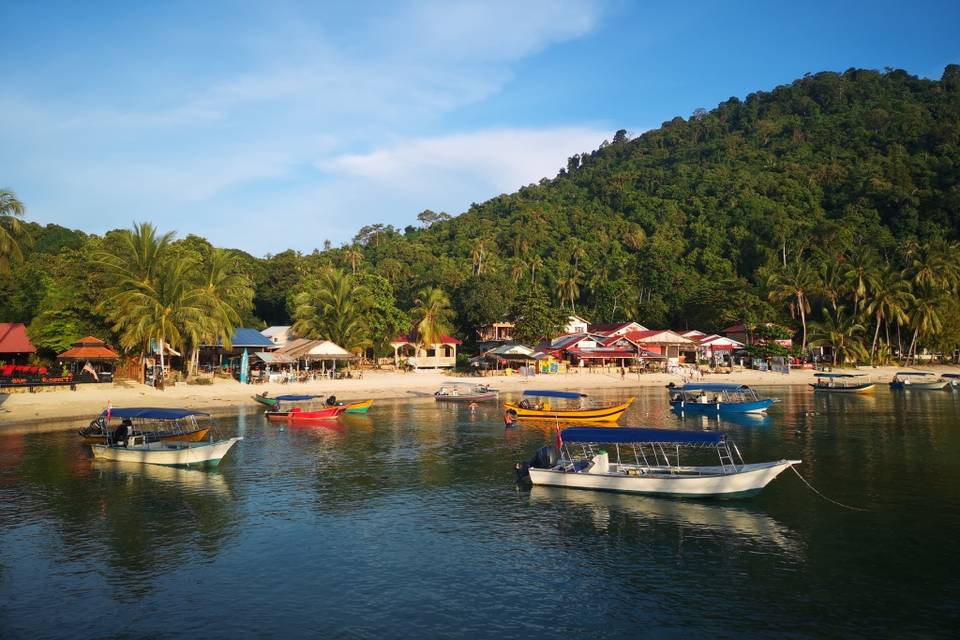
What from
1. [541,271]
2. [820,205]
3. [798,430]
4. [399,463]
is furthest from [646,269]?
[399,463]

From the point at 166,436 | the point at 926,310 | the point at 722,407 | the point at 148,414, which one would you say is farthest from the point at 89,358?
the point at 926,310

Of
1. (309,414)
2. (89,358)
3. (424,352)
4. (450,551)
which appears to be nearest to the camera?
(450,551)

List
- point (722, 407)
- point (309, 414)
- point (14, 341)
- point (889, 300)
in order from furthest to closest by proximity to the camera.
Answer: point (889, 300)
point (14, 341)
point (722, 407)
point (309, 414)

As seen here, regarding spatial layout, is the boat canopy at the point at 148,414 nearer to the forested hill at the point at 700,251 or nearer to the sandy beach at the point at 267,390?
the sandy beach at the point at 267,390

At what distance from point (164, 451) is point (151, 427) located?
704 cm

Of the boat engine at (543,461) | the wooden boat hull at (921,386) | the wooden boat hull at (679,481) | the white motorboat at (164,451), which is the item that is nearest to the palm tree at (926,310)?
the wooden boat hull at (921,386)

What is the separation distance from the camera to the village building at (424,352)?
7962 cm

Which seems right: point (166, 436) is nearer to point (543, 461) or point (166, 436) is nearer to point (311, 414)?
point (311, 414)

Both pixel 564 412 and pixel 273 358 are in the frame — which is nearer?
pixel 564 412

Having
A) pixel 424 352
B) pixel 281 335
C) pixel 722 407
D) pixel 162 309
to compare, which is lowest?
pixel 722 407

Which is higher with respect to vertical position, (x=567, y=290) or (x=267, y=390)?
(x=567, y=290)

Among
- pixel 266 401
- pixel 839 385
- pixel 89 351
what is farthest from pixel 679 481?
pixel 839 385

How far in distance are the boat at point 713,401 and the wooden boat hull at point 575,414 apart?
8.45 meters

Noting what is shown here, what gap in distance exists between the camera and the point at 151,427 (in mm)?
35781
